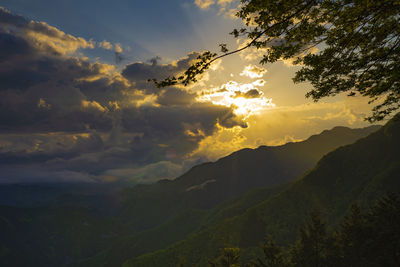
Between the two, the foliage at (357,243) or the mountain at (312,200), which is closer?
the foliage at (357,243)

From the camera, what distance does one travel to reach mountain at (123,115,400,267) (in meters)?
148

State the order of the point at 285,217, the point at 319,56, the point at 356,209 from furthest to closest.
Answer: the point at 285,217 < the point at 356,209 < the point at 319,56

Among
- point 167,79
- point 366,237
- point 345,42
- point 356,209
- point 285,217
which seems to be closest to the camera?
point 167,79

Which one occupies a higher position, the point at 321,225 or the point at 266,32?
the point at 266,32

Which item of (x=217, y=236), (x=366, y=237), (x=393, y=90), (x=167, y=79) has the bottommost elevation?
(x=217, y=236)

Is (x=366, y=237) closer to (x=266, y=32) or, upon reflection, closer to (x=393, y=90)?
(x=393, y=90)

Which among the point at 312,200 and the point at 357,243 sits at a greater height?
the point at 312,200

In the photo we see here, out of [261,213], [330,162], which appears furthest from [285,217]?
[330,162]

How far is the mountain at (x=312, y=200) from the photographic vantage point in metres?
148

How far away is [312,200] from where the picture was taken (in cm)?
16588

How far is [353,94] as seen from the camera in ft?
36.4

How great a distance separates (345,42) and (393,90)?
3.98 m

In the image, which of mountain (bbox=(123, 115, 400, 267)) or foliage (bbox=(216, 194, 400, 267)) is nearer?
foliage (bbox=(216, 194, 400, 267))

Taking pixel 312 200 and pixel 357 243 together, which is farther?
pixel 312 200
